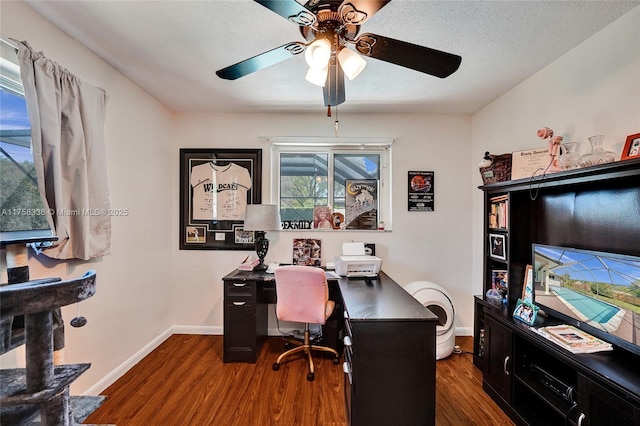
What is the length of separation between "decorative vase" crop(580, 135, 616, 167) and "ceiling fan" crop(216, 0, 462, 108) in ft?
3.07

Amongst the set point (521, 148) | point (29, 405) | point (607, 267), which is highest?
point (521, 148)

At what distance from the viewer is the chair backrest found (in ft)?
7.33

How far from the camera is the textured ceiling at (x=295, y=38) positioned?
1523 mm

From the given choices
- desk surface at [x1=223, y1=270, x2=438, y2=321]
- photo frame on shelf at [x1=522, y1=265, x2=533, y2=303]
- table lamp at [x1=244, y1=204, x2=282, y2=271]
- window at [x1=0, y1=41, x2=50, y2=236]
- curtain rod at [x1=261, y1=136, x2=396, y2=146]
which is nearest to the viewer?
window at [x1=0, y1=41, x2=50, y2=236]

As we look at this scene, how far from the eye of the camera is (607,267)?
145cm

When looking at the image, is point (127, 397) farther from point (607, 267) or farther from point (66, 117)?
point (607, 267)

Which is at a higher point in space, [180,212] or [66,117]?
[66,117]

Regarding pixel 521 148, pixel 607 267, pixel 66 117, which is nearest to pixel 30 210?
pixel 66 117

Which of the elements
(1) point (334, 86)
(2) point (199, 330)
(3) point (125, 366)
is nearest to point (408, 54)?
(1) point (334, 86)

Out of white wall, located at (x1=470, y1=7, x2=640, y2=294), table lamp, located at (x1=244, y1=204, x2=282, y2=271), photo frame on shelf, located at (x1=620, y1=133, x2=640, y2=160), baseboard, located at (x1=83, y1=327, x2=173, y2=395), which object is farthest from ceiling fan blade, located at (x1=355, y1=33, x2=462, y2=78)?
baseboard, located at (x1=83, y1=327, x2=173, y2=395)

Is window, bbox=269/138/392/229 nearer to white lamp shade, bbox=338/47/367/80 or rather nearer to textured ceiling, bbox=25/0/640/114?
textured ceiling, bbox=25/0/640/114

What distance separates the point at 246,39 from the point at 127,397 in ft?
8.90

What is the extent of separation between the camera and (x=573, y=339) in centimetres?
149

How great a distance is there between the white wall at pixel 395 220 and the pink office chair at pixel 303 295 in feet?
2.61
